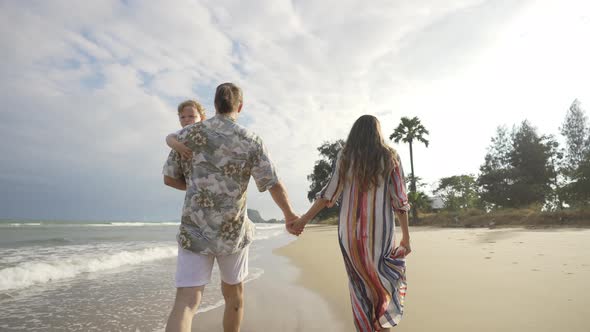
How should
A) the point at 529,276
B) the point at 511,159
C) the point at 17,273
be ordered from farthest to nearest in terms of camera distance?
the point at 511,159, the point at 17,273, the point at 529,276

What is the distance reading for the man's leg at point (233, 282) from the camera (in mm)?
2148

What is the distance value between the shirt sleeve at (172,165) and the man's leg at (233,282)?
0.65 m

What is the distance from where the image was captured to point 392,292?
83.4 inches

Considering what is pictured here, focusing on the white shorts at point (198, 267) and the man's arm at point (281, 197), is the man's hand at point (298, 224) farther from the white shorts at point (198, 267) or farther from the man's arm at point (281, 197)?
the white shorts at point (198, 267)

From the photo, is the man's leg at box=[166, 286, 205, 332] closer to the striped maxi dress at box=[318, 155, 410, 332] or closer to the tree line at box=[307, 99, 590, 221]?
the striped maxi dress at box=[318, 155, 410, 332]

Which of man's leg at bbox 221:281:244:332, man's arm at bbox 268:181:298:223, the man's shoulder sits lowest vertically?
man's leg at bbox 221:281:244:332

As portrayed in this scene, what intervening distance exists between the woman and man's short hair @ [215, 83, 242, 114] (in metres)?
0.90

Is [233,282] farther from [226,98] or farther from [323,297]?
[323,297]

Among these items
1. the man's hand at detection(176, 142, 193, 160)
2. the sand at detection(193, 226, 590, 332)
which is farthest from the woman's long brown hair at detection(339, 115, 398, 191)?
the sand at detection(193, 226, 590, 332)

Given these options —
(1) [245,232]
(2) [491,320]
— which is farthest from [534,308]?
(1) [245,232]

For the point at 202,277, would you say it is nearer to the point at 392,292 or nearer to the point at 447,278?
the point at 392,292

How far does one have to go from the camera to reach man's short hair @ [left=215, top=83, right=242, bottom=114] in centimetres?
219

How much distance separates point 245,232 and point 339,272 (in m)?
3.97

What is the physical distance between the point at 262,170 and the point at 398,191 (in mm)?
949
